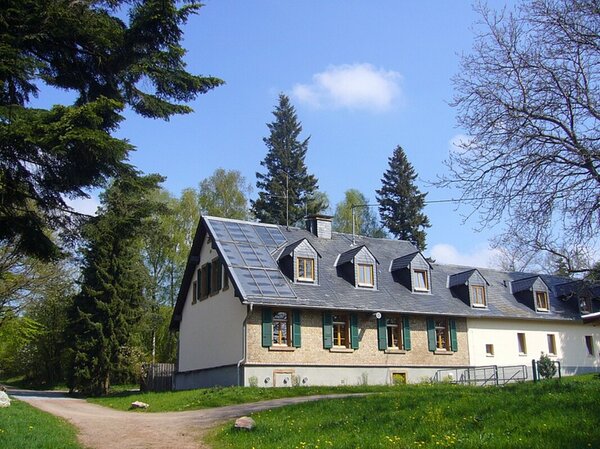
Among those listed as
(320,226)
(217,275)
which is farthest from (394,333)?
(217,275)

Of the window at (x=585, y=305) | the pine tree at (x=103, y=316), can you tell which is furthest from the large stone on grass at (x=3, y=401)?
the window at (x=585, y=305)

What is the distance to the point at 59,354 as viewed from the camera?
2008 inches

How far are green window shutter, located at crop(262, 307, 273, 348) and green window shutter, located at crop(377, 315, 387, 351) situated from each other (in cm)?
576

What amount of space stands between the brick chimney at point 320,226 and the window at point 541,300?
13.1 m

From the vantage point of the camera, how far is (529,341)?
35.3 m

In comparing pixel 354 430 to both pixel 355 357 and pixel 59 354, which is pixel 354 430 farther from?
pixel 59 354

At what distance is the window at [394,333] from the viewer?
30.6m

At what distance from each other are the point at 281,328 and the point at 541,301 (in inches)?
707

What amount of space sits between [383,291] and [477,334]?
19.7ft

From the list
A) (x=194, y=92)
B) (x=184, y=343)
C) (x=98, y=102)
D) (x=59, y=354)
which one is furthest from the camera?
(x=59, y=354)

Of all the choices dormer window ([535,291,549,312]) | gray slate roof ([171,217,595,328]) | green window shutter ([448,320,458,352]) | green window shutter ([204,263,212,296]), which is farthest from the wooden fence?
dormer window ([535,291,549,312])

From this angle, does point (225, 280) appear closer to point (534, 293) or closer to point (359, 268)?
point (359, 268)

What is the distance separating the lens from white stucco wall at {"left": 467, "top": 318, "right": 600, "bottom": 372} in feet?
109

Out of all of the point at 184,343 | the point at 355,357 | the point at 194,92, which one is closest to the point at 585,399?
the point at 194,92
